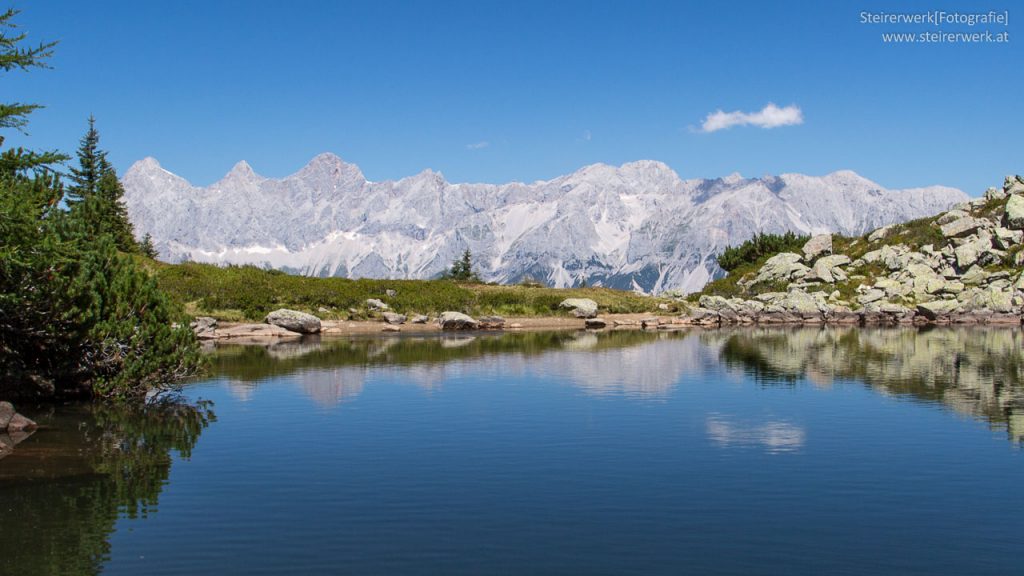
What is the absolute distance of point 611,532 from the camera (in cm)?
1862

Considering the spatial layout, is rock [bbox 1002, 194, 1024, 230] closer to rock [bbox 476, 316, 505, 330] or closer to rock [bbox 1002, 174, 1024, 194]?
rock [bbox 1002, 174, 1024, 194]

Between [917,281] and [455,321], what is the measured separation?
6100 cm

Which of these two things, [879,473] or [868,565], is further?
[879,473]

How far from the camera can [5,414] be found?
29219 millimetres

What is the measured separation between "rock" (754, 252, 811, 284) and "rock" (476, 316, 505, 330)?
1855 inches

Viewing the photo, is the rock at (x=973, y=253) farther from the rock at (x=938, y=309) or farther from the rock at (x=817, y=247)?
the rock at (x=817, y=247)

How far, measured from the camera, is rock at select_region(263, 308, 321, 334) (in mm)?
83688

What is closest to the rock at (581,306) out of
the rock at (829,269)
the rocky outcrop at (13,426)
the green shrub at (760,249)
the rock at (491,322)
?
the rock at (491,322)

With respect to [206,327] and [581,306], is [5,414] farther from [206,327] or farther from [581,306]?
[581,306]

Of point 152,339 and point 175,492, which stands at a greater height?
point 152,339

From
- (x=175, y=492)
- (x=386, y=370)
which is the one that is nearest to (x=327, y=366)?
(x=386, y=370)

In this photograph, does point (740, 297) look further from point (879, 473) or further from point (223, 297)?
point (879, 473)

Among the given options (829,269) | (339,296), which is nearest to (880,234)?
(829,269)

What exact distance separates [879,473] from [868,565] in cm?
838
